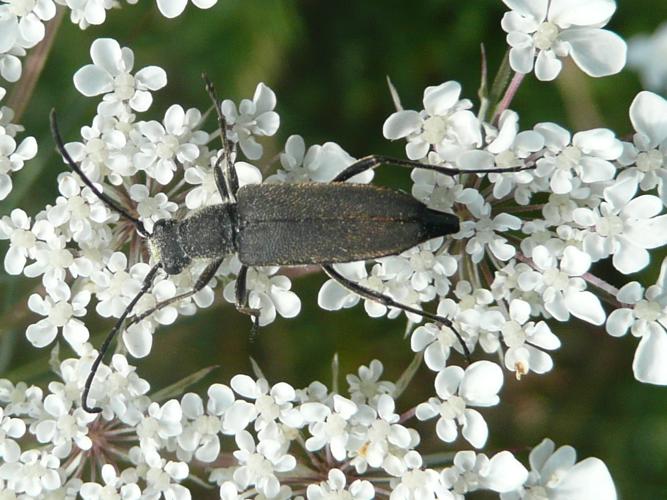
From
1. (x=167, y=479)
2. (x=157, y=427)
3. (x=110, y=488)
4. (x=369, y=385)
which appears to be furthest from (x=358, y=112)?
(x=110, y=488)

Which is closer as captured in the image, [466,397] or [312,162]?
[466,397]

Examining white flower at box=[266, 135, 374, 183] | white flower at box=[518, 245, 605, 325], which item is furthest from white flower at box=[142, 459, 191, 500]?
white flower at box=[518, 245, 605, 325]

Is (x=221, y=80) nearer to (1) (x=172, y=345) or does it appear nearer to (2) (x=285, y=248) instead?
(1) (x=172, y=345)

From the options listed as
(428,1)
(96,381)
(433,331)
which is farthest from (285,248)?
(428,1)

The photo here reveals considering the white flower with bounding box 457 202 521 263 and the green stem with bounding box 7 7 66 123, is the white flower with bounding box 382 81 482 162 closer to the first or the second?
the white flower with bounding box 457 202 521 263

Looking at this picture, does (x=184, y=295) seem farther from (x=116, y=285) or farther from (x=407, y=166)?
(x=407, y=166)

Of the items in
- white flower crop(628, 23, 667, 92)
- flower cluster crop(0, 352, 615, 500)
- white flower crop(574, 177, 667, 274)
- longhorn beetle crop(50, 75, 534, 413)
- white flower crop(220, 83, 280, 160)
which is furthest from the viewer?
white flower crop(628, 23, 667, 92)
